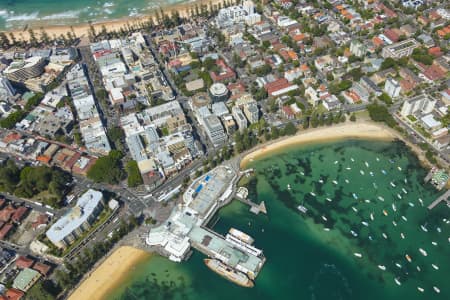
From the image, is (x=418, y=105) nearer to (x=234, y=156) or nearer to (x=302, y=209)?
(x=302, y=209)

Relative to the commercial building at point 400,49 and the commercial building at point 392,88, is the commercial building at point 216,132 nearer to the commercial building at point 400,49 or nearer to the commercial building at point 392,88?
the commercial building at point 392,88

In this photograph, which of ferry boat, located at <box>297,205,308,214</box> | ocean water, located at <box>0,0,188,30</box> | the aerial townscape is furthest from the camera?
ocean water, located at <box>0,0,188,30</box>

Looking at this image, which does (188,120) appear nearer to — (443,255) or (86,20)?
(443,255)

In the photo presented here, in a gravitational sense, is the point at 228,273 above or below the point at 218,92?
below

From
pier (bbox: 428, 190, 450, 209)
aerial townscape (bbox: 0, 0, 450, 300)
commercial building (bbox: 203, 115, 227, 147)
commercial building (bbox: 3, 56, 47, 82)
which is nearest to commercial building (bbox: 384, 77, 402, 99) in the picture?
aerial townscape (bbox: 0, 0, 450, 300)

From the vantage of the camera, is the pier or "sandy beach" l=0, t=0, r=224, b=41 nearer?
the pier

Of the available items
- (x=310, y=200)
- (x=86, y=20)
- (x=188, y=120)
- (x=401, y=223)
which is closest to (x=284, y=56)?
(x=188, y=120)

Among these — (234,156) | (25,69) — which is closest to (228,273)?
(234,156)

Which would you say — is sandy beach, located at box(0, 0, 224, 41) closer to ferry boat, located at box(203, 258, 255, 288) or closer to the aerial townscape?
the aerial townscape
